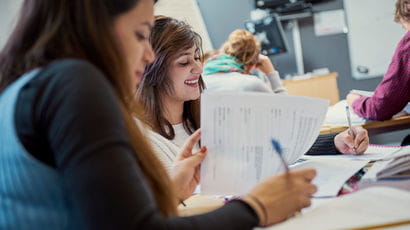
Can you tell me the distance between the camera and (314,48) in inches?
181

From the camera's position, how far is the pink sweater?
1911mm

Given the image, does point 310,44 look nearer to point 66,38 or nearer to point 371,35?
point 371,35

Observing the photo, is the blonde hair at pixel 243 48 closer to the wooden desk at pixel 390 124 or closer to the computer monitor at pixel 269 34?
the wooden desk at pixel 390 124

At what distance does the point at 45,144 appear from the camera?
1.78 feet

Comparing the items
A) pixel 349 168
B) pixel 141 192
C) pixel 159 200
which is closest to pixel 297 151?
pixel 349 168

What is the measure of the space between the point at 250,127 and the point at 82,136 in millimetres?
403

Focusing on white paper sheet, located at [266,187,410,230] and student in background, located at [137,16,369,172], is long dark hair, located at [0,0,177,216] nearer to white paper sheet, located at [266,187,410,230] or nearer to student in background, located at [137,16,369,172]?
white paper sheet, located at [266,187,410,230]

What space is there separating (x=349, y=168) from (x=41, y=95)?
0.73 metres

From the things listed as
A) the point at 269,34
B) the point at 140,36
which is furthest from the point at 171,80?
the point at 269,34

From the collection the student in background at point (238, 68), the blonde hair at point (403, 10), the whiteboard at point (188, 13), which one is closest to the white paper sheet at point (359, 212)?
the blonde hair at point (403, 10)

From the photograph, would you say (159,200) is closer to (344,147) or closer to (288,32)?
(344,147)

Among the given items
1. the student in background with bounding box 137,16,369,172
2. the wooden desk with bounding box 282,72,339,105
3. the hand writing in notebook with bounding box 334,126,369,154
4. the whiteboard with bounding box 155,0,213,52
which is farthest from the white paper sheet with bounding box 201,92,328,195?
the whiteboard with bounding box 155,0,213,52

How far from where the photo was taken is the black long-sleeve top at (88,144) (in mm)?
496

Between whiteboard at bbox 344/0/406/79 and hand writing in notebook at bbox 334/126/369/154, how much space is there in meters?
3.41
